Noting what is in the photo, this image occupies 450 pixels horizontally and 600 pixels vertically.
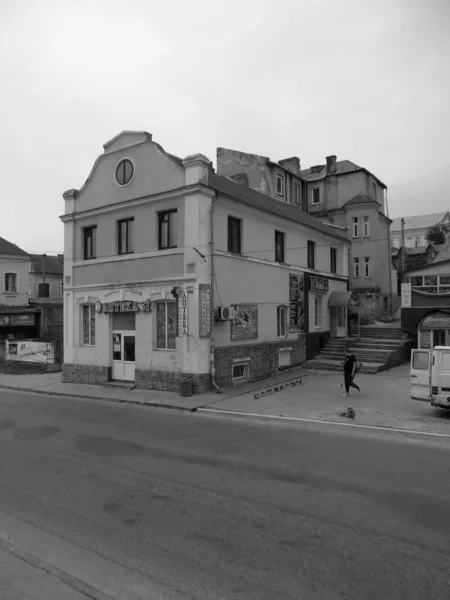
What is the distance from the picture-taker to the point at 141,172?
724 inches

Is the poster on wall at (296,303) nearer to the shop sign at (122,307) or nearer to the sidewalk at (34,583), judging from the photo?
the shop sign at (122,307)

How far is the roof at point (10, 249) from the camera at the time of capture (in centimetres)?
4168

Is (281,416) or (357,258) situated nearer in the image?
(281,416)

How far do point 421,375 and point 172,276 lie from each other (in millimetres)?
9373

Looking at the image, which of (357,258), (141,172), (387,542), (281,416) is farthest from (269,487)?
(357,258)

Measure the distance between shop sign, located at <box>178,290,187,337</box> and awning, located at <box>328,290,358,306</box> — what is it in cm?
1213

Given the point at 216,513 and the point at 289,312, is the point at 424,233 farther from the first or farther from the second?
the point at 216,513

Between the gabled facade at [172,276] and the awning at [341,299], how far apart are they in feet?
12.4

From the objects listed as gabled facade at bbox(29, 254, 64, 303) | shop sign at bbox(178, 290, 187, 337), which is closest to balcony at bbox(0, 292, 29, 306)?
gabled facade at bbox(29, 254, 64, 303)

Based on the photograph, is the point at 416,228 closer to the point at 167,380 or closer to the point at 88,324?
the point at 88,324

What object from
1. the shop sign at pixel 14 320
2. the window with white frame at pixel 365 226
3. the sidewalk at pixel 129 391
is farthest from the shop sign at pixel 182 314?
the shop sign at pixel 14 320

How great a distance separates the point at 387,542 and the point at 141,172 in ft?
53.5

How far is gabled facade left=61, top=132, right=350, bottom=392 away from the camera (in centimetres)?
1678

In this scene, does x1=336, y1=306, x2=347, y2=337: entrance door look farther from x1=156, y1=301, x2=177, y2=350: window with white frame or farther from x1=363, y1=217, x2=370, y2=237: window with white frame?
x1=156, y1=301, x2=177, y2=350: window with white frame
